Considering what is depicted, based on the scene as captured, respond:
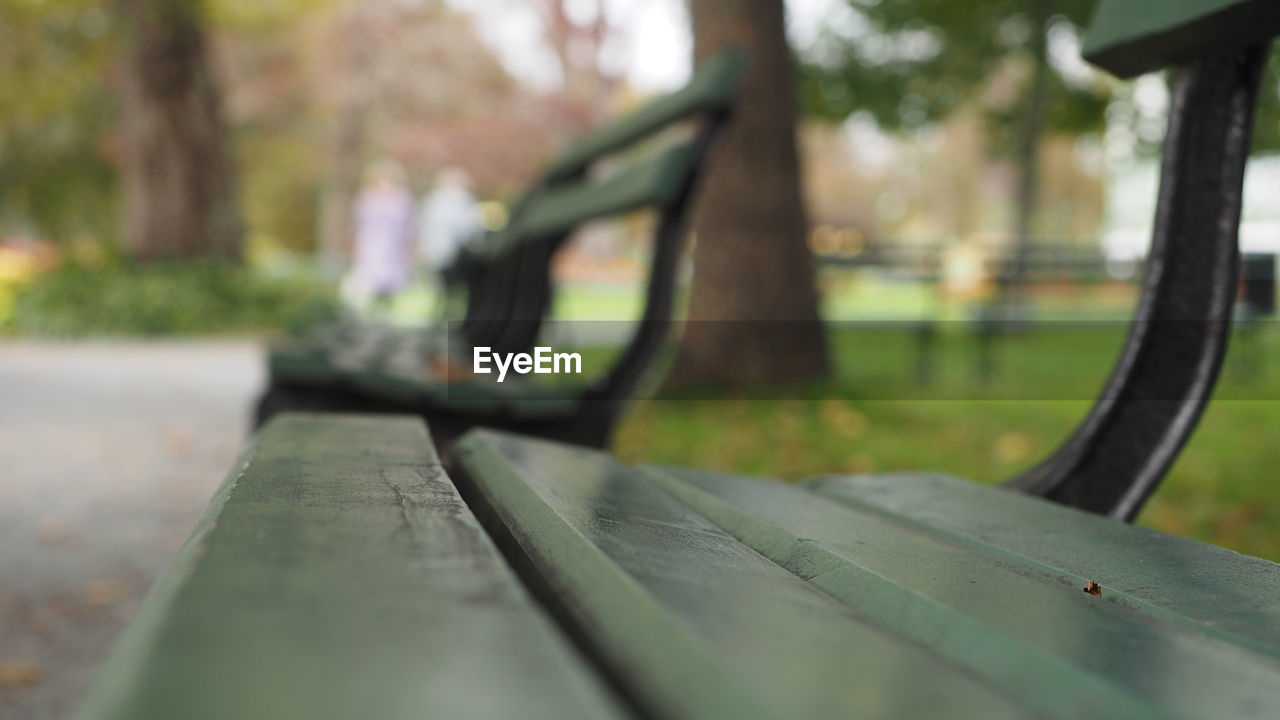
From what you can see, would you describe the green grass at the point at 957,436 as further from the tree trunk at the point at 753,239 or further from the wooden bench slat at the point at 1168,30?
the wooden bench slat at the point at 1168,30

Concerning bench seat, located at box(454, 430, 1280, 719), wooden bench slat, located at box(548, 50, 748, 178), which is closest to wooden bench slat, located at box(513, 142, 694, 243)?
wooden bench slat, located at box(548, 50, 748, 178)

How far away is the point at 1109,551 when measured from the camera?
3.03 ft

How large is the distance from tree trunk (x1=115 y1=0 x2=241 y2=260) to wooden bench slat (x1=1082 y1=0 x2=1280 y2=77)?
44.1ft

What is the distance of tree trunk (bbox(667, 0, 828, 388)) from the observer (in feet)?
20.9

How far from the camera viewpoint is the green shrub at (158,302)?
1211 centimetres

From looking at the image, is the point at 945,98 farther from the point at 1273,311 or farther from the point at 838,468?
the point at 838,468

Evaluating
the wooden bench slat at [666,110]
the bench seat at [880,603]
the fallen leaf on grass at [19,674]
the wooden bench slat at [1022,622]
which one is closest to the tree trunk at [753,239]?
the wooden bench slat at [666,110]

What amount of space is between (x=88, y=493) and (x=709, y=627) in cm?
427

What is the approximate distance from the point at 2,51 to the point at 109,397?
430 inches

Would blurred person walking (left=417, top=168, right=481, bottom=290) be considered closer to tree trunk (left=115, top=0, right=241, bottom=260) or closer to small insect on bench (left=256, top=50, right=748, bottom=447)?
tree trunk (left=115, top=0, right=241, bottom=260)

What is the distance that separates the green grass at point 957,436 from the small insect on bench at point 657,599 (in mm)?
2297

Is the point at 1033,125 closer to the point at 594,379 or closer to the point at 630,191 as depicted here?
the point at 594,379

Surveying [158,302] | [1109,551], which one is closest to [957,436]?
[1109,551]

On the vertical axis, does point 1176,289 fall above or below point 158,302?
above
